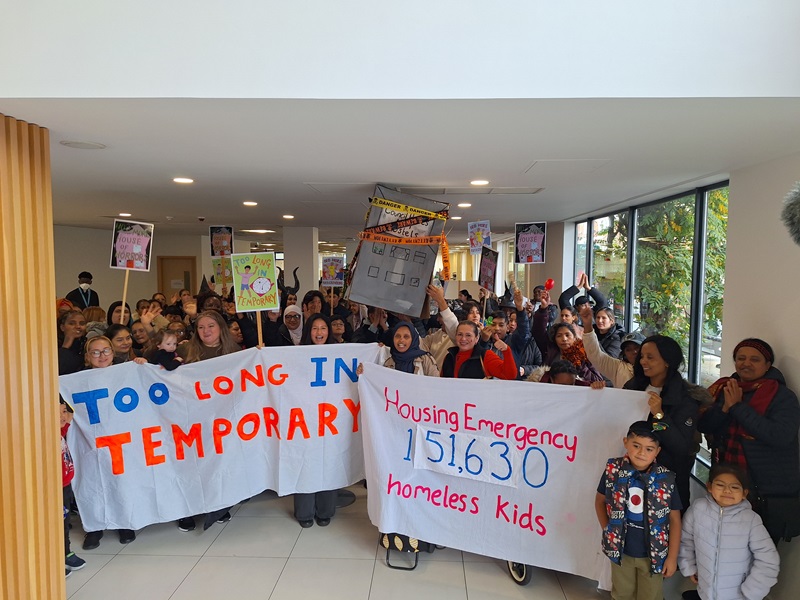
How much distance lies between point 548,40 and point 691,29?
1.80ft

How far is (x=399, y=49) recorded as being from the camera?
1.91m

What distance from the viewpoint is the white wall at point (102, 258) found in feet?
33.8

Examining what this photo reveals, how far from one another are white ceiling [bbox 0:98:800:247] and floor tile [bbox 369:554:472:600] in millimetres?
2480

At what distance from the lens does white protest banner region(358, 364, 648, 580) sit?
257cm

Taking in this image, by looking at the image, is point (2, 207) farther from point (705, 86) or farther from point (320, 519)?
point (705, 86)


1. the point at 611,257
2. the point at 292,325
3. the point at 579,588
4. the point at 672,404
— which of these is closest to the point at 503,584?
the point at 579,588

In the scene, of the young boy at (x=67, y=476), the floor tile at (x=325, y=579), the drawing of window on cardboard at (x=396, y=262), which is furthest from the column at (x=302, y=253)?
the floor tile at (x=325, y=579)

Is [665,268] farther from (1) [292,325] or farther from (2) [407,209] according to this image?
(1) [292,325]

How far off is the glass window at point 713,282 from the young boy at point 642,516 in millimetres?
1931

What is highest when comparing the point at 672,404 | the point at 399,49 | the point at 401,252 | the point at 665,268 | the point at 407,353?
the point at 399,49

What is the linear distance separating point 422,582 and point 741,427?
1.89 metres

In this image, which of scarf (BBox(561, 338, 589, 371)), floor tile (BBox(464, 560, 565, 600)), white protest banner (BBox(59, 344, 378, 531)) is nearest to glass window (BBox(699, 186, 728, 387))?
scarf (BBox(561, 338, 589, 371))

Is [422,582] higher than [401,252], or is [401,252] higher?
[401,252]

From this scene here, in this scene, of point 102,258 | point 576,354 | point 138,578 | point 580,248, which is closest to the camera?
point 138,578
